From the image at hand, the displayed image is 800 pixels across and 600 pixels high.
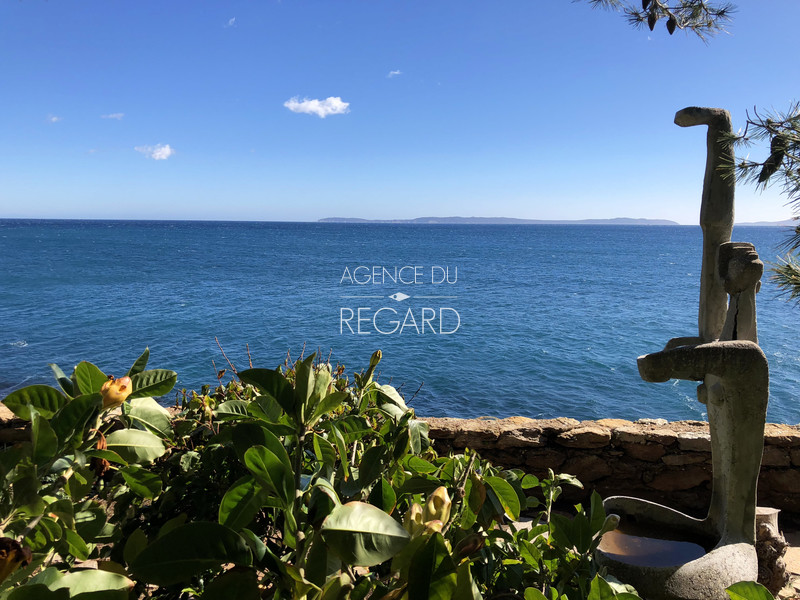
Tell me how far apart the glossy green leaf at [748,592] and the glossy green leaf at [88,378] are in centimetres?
93

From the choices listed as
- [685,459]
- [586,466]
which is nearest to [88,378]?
[586,466]

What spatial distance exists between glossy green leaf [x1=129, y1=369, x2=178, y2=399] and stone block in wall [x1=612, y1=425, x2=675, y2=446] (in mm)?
4409

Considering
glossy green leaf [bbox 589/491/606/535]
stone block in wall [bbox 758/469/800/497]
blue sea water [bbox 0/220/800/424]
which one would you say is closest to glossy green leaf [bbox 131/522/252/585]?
glossy green leaf [bbox 589/491/606/535]

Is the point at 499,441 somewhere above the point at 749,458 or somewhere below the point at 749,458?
below

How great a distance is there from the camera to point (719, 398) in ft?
8.41

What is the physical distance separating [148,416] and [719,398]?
2.59 metres

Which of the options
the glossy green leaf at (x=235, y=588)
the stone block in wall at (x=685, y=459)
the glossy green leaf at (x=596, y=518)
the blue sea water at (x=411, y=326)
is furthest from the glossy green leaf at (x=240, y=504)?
the stone block in wall at (x=685, y=459)

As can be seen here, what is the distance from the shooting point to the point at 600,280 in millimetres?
42625

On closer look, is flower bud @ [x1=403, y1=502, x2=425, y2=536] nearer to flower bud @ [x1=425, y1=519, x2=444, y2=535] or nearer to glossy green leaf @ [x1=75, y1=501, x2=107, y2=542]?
flower bud @ [x1=425, y1=519, x2=444, y2=535]

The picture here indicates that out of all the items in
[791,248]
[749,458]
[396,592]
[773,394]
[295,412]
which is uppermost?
[791,248]

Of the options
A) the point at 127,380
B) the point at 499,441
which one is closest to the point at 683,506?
the point at 499,441

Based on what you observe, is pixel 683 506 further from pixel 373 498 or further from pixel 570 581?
pixel 373 498

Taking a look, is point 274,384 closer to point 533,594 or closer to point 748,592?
point 533,594

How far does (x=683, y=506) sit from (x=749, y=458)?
2.44m
